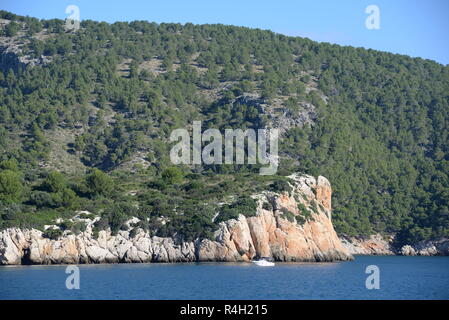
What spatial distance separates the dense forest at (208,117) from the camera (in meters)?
103

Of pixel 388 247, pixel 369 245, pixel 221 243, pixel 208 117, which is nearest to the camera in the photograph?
pixel 221 243

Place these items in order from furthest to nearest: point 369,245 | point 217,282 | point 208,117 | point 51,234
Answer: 1. point 208,117
2. point 369,245
3. point 51,234
4. point 217,282

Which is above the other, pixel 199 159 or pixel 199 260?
pixel 199 159

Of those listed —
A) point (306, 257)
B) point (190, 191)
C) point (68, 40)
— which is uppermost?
point (68, 40)

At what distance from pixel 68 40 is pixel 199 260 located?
10078 cm

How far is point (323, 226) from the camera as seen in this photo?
94.7 m

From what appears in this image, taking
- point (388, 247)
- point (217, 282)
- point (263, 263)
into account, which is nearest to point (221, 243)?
point (263, 263)

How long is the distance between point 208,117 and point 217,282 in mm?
90182

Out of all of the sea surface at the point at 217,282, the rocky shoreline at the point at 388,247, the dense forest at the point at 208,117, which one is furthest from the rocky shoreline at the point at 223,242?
the rocky shoreline at the point at 388,247

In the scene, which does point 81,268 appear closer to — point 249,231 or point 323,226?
point 249,231

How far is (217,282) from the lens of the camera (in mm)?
64688

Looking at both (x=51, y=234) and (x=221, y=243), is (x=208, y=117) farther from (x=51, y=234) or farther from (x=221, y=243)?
(x=51, y=234)

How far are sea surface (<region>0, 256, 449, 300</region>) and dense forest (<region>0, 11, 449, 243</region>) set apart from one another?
45.1ft
